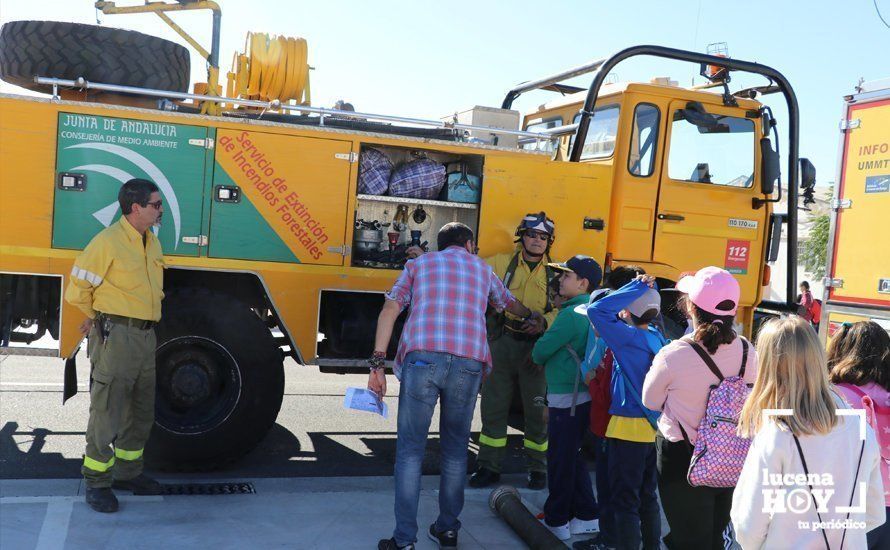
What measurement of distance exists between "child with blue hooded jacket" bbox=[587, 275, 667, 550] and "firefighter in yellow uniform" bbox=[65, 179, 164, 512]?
2.75 metres

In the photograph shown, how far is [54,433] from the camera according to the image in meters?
6.83

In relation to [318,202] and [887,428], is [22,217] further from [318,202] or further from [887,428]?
[887,428]

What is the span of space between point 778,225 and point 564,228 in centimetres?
198

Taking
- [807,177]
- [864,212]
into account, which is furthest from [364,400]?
[864,212]

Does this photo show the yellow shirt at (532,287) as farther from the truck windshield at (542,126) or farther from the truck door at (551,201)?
the truck windshield at (542,126)

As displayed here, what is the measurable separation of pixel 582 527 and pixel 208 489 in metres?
2.35

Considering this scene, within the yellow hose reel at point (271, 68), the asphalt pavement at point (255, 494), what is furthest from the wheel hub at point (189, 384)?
the yellow hose reel at point (271, 68)

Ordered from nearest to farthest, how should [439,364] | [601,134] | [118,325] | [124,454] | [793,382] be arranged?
[793,382], [439,364], [118,325], [124,454], [601,134]

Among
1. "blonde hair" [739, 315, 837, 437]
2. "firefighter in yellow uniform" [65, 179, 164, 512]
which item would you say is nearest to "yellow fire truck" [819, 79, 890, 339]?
"blonde hair" [739, 315, 837, 437]

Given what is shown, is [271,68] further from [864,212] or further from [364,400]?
[864,212]

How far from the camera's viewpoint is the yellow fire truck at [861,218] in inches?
301

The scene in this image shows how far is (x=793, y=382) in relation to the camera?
281cm

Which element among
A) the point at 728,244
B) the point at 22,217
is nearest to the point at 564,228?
the point at 728,244

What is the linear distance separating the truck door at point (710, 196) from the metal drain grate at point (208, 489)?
12.0ft
